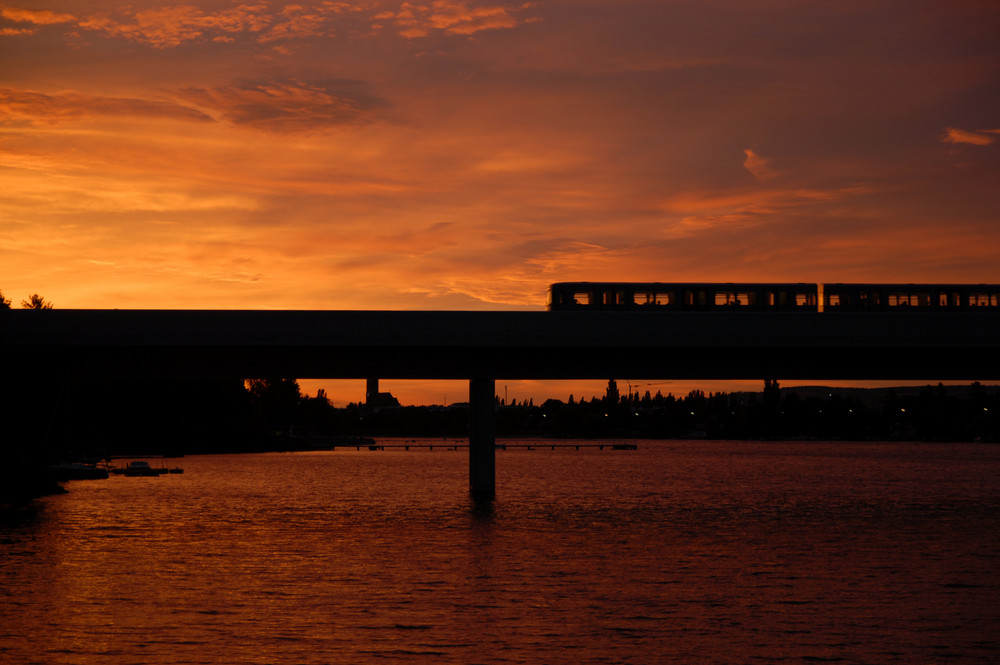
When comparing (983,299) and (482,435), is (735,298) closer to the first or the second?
(983,299)

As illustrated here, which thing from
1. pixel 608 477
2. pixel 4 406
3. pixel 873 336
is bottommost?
pixel 608 477

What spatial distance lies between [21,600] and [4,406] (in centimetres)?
4227

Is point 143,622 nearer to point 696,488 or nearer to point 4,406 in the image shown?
point 4,406

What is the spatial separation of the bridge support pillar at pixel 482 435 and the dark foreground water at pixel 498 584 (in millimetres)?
4465

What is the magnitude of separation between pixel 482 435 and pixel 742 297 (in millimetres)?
20382

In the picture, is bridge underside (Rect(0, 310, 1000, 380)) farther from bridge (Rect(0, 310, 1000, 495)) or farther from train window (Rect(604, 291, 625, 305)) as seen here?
train window (Rect(604, 291, 625, 305))

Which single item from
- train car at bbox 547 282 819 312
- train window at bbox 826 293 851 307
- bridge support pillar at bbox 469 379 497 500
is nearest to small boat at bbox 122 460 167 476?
bridge support pillar at bbox 469 379 497 500

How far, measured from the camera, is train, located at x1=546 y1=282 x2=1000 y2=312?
226 ft

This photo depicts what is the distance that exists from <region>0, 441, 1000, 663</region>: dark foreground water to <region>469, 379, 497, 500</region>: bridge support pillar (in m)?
4.46

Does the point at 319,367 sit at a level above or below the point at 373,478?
above

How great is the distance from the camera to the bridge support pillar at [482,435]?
73.2m

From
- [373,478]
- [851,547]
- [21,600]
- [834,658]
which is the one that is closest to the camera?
[834,658]

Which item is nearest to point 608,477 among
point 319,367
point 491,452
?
point 491,452

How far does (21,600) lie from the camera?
33250 millimetres
